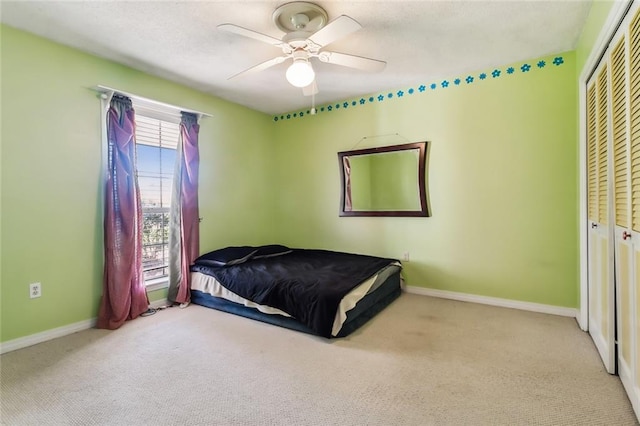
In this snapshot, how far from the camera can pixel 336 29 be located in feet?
6.18

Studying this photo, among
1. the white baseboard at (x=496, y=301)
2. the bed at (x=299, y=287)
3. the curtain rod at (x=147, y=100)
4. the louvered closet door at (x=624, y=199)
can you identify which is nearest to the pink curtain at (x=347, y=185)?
the bed at (x=299, y=287)

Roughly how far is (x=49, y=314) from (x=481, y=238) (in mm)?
3952

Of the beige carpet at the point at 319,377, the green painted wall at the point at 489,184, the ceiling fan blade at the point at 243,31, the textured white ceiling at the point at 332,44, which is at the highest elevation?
the textured white ceiling at the point at 332,44

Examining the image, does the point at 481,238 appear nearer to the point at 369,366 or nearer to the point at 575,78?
the point at 575,78

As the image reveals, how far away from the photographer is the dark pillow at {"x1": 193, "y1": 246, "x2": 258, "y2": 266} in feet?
10.6

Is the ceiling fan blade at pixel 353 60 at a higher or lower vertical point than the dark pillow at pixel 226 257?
higher

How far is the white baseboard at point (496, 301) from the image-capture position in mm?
2807

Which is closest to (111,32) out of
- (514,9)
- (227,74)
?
(227,74)

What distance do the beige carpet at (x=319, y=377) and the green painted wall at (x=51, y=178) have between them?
1.15 ft

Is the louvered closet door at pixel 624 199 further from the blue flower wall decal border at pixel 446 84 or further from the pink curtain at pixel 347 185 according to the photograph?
the pink curtain at pixel 347 185

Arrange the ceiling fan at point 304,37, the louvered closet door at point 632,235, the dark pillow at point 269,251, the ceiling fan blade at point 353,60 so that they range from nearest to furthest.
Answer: the louvered closet door at point 632,235
the ceiling fan at point 304,37
the ceiling fan blade at point 353,60
the dark pillow at point 269,251

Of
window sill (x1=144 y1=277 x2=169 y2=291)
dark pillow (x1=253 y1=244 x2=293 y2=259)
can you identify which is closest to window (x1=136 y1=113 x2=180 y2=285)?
window sill (x1=144 y1=277 x2=169 y2=291)

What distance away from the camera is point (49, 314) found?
2453 mm

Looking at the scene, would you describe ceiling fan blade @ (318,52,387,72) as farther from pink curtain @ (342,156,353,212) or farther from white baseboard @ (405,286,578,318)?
white baseboard @ (405,286,578,318)
